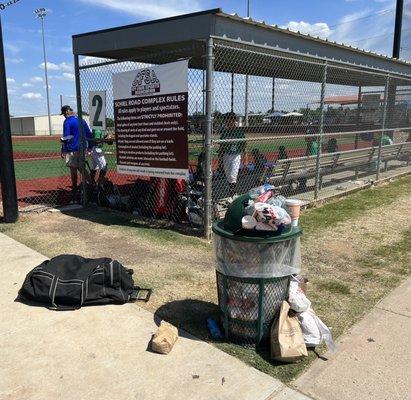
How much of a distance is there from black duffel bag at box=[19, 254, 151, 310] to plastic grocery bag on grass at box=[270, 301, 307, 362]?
1.46 m

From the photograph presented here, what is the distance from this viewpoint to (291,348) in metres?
3.05

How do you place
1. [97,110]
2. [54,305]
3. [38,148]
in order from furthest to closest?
[38,148]
[97,110]
[54,305]

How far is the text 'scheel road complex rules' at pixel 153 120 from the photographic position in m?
6.04

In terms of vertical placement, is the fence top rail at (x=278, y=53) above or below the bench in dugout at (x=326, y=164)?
above

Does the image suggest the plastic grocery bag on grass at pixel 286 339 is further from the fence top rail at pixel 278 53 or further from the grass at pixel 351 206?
the fence top rail at pixel 278 53

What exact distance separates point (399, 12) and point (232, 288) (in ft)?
56.0

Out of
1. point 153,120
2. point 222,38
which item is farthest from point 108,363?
point 222,38

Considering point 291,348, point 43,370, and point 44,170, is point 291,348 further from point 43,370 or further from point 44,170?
point 44,170

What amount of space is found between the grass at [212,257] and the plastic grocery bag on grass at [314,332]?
0.35 ft

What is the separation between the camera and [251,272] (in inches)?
122

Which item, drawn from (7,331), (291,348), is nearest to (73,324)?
(7,331)

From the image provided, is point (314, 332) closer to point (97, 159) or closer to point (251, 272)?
point (251, 272)

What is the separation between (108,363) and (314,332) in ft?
5.07

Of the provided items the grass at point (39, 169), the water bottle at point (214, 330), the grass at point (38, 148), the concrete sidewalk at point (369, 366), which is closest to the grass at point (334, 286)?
the concrete sidewalk at point (369, 366)
